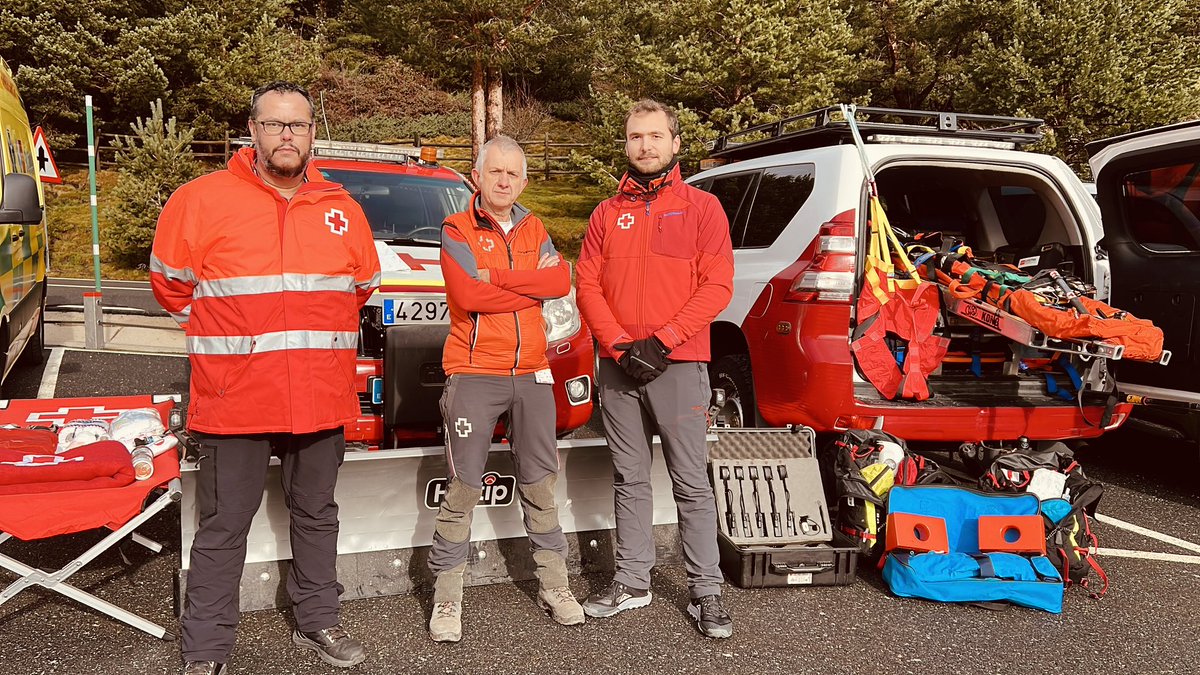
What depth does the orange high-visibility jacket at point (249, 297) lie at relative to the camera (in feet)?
8.87

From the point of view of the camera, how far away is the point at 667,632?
329 centimetres

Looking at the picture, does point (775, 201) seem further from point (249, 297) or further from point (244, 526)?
point (244, 526)

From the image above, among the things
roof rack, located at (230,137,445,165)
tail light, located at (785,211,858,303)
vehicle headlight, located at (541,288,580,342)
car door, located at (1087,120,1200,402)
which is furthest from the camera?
roof rack, located at (230,137,445,165)

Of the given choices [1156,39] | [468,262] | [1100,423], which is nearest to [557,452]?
[468,262]

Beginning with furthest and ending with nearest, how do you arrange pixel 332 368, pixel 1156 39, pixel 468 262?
pixel 1156 39 → pixel 468 262 → pixel 332 368

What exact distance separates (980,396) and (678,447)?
6.72ft

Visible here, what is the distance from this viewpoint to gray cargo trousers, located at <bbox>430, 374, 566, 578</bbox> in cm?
320

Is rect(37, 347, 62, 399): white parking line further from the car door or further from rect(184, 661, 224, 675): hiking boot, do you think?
the car door

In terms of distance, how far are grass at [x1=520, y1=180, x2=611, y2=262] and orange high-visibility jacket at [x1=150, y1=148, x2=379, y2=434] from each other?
1864cm

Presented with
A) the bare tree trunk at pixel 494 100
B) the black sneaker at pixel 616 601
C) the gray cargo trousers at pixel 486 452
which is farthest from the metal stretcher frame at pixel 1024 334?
the bare tree trunk at pixel 494 100

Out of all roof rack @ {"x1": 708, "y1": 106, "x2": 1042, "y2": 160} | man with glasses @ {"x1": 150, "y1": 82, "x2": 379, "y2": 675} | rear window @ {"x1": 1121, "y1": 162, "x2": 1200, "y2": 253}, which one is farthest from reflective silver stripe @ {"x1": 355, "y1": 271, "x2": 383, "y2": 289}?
rear window @ {"x1": 1121, "y1": 162, "x2": 1200, "y2": 253}

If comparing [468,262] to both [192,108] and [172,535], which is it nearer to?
[172,535]

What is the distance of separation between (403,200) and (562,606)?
293 cm

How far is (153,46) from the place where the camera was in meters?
28.3
